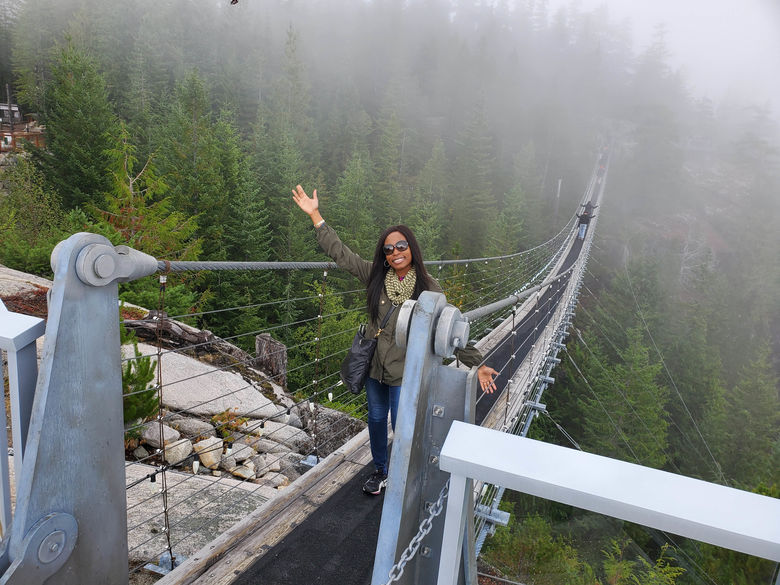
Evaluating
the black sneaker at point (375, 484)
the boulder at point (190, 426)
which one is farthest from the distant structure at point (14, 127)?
the black sneaker at point (375, 484)

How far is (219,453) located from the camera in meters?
3.18

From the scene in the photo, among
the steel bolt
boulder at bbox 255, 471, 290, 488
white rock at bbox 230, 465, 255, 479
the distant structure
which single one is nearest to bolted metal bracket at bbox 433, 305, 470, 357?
the steel bolt

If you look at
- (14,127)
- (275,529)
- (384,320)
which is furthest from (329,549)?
(14,127)

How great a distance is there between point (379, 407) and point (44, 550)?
1.34m

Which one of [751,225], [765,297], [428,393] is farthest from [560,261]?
[751,225]

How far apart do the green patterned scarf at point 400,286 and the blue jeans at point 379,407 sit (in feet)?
1.24

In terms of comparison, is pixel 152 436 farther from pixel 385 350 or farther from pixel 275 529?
pixel 385 350

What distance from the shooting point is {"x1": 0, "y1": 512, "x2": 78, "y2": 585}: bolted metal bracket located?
1005 millimetres

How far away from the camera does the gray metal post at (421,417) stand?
0.88 meters

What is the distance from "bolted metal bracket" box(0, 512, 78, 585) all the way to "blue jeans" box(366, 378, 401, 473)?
48.1 inches

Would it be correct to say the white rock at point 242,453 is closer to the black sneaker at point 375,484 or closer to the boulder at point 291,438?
the boulder at point 291,438

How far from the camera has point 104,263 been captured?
1.09 m

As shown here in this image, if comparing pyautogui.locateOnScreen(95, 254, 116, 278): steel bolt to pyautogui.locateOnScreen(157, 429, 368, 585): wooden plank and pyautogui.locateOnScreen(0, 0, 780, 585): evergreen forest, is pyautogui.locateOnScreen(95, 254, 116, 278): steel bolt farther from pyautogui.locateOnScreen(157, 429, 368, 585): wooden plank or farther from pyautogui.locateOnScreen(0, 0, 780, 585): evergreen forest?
pyautogui.locateOnScreen(0, 0, 780, 585): evergreen forest

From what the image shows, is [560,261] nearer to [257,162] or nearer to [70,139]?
[257,162]
